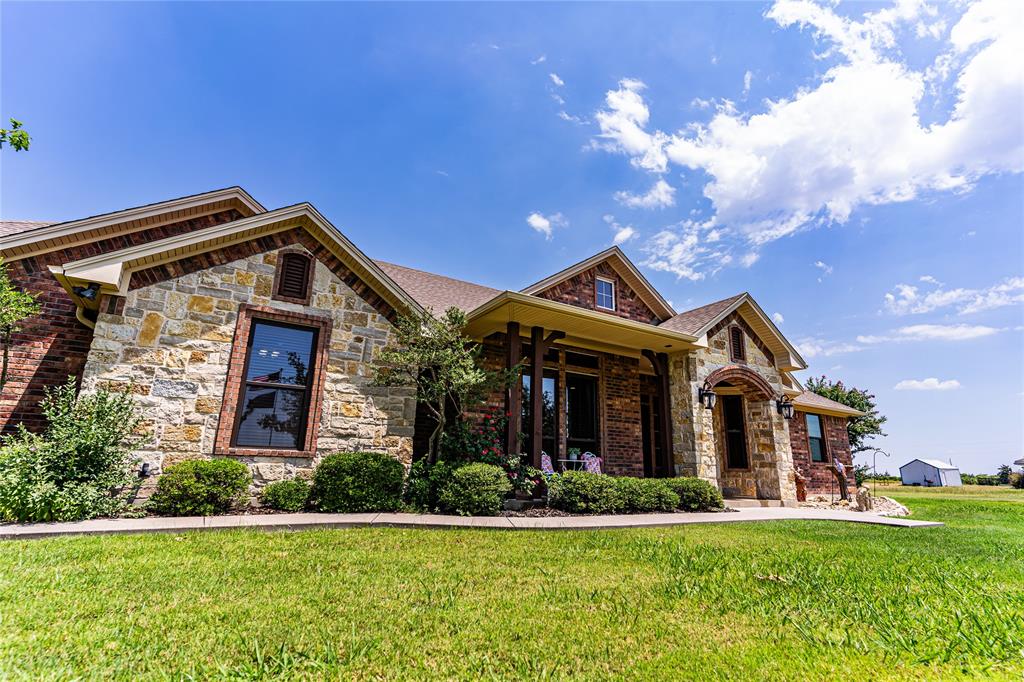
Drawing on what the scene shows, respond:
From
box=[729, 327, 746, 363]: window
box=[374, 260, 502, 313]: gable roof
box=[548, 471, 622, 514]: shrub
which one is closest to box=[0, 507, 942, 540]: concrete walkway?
box=[548, 471, 622, 514]: shrub

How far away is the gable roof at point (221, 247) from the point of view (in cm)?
627

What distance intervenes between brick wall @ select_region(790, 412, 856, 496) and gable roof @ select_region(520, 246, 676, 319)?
750cm

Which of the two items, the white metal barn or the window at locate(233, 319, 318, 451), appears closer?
the window at locate(233, 319, 318, 451)

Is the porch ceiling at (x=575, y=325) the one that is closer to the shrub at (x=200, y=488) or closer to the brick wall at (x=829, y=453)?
the shrub at (x=200, y=488)

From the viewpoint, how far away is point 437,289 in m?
13.2

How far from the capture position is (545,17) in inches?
354

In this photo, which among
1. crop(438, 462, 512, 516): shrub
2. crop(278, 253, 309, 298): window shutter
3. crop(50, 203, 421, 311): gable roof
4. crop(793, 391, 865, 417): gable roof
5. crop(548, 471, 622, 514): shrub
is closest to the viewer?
crop(50, 203, 421, 311): gable roof

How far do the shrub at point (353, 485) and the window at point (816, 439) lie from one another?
51.3ft

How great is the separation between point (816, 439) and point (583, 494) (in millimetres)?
12927

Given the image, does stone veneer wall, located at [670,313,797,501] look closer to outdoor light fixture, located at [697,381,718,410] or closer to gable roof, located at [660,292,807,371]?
outdoor light fixture, located at [697,381,718,410]

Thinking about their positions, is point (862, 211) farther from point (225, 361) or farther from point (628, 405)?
point (225, 361)

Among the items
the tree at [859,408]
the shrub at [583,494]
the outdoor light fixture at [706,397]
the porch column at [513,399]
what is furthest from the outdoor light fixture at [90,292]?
the tree at [859,408]

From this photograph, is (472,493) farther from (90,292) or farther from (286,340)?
(90,292)

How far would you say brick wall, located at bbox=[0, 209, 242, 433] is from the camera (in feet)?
22.4
